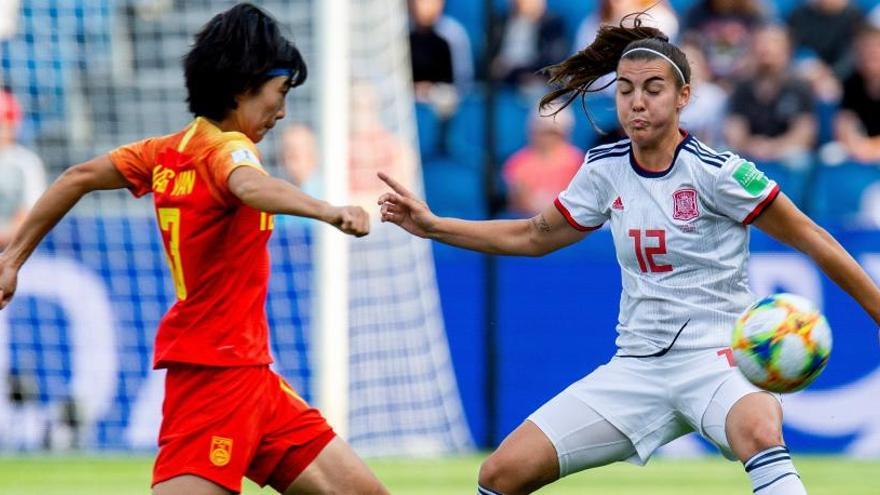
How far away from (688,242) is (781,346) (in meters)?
0.59

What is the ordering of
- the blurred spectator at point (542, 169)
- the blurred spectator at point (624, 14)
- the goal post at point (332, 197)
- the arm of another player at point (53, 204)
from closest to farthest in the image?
the arm of another player at point (53, 204), the goal post at point (332, 197), the blurred spectator at point (542, 169), the blurred spectator at point (624, 14)

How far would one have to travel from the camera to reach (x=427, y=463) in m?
11.5

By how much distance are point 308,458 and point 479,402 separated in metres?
6.99

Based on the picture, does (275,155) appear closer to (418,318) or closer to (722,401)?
(418,318)

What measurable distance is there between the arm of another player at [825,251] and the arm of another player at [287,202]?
1.64m

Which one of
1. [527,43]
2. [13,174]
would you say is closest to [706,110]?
[527,43]

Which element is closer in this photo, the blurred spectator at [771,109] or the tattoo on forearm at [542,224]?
the tattoo on forearm at [542,224]

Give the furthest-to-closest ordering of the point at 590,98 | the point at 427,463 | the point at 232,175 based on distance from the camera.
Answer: the point at 590,98
the point at 427,463
the point at 232,175

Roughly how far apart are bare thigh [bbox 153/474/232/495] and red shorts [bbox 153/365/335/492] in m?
0.02

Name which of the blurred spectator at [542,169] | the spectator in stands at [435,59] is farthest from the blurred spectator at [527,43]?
the blurred spectator at [542,169]

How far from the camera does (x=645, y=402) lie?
235 inches

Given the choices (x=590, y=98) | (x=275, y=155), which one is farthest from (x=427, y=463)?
(x=590, y=98)

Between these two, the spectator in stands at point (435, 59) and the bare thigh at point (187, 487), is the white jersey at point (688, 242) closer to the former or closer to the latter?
the bare thigh at point (187, 487)

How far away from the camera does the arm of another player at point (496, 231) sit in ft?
20.9
